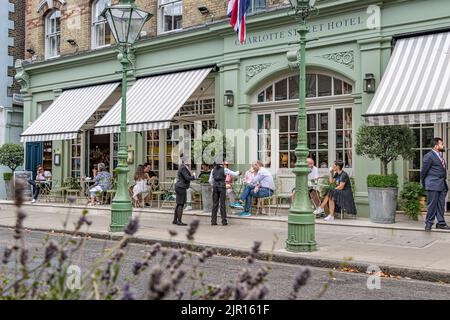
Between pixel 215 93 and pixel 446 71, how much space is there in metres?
7.07

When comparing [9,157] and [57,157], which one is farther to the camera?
[57,157]

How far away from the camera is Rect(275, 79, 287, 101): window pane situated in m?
14.9

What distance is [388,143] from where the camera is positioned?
447 inches

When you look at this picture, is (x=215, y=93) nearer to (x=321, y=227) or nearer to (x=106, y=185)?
(x=106, y=185)

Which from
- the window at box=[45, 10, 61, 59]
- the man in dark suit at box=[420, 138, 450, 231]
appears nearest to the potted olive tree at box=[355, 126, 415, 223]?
the man in dark suit at box=[420, 138, 450, 231]

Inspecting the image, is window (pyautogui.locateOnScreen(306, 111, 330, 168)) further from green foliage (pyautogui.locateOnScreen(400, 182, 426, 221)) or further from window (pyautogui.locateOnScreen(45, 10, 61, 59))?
window (pyautogui.locateOnScreen(45, 10, 61, 59))

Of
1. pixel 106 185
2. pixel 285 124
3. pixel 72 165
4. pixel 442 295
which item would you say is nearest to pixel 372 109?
pixel 285 124

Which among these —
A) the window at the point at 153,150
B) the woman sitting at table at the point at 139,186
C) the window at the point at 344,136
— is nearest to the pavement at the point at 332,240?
the woman sitting at table at the point at 139,186

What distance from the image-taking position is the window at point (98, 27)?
1948 cm

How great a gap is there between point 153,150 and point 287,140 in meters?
5.36

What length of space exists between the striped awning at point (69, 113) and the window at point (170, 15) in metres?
2.74

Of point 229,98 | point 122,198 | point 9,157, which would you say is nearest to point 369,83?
point 229,98

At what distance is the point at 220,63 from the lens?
15648 mm

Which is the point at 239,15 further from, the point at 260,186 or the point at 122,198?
the point at 122,198
